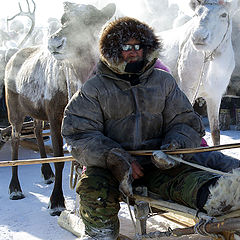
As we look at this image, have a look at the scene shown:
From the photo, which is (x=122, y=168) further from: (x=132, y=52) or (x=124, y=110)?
(x=132, y=52)

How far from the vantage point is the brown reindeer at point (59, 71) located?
10.7ft

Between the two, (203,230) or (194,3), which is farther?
(194,3)

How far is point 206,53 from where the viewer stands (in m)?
3.91

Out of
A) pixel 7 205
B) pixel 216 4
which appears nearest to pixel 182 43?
pixel 216 4

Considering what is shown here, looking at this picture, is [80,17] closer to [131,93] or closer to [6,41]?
[131,93]

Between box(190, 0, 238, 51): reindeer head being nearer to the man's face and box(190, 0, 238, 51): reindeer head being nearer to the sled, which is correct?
the man's face

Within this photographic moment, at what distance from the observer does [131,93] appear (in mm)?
2188

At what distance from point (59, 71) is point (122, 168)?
6.23 feet

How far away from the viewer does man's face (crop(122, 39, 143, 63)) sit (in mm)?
2211

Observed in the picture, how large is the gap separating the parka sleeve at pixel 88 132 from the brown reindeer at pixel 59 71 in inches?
46.0

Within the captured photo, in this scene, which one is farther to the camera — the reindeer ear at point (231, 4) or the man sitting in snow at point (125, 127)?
the reindeer ear at point (231, 4)

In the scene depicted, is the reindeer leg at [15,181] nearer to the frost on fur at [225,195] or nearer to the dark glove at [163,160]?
the dark glove at [163,160]

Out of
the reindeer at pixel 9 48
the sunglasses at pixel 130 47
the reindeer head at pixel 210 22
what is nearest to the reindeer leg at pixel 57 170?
the reindeer head at pixel 210 22

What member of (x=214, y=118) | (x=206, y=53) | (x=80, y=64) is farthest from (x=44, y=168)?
(x=206, y=53)
